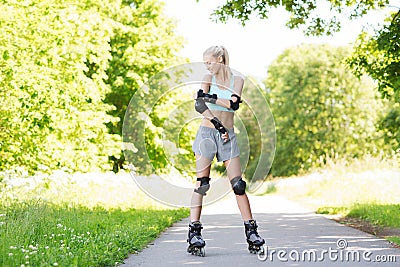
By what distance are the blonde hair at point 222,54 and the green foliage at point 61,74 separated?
8.52 m

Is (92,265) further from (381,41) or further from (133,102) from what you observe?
(133,102)

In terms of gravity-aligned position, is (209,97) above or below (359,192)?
below

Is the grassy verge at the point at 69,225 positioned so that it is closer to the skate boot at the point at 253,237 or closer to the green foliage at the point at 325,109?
the skate boot at the point at 253,237

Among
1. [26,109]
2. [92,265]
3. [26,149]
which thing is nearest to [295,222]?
[92,265]

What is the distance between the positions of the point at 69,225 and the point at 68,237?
120 cm

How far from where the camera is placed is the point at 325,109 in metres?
53.4

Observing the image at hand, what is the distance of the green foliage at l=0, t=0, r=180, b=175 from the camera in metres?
15.2

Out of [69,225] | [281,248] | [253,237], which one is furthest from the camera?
[69,225]

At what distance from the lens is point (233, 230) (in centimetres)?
957

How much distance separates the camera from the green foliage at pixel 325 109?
5309 centimetres

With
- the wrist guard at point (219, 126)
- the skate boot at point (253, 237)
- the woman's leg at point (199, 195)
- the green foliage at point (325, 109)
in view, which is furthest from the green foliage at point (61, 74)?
the green foliage at point (325, 109)

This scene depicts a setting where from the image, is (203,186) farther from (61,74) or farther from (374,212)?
(61,74)

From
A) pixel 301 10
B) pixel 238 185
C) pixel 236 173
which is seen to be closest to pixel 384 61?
pixel 301 10

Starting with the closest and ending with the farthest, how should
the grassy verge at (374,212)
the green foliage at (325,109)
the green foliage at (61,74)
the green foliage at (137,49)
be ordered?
the grassy verge at (374,212), the green foliage at (61,74), the green foliage at (137,49), the green foliage at (325,109)
